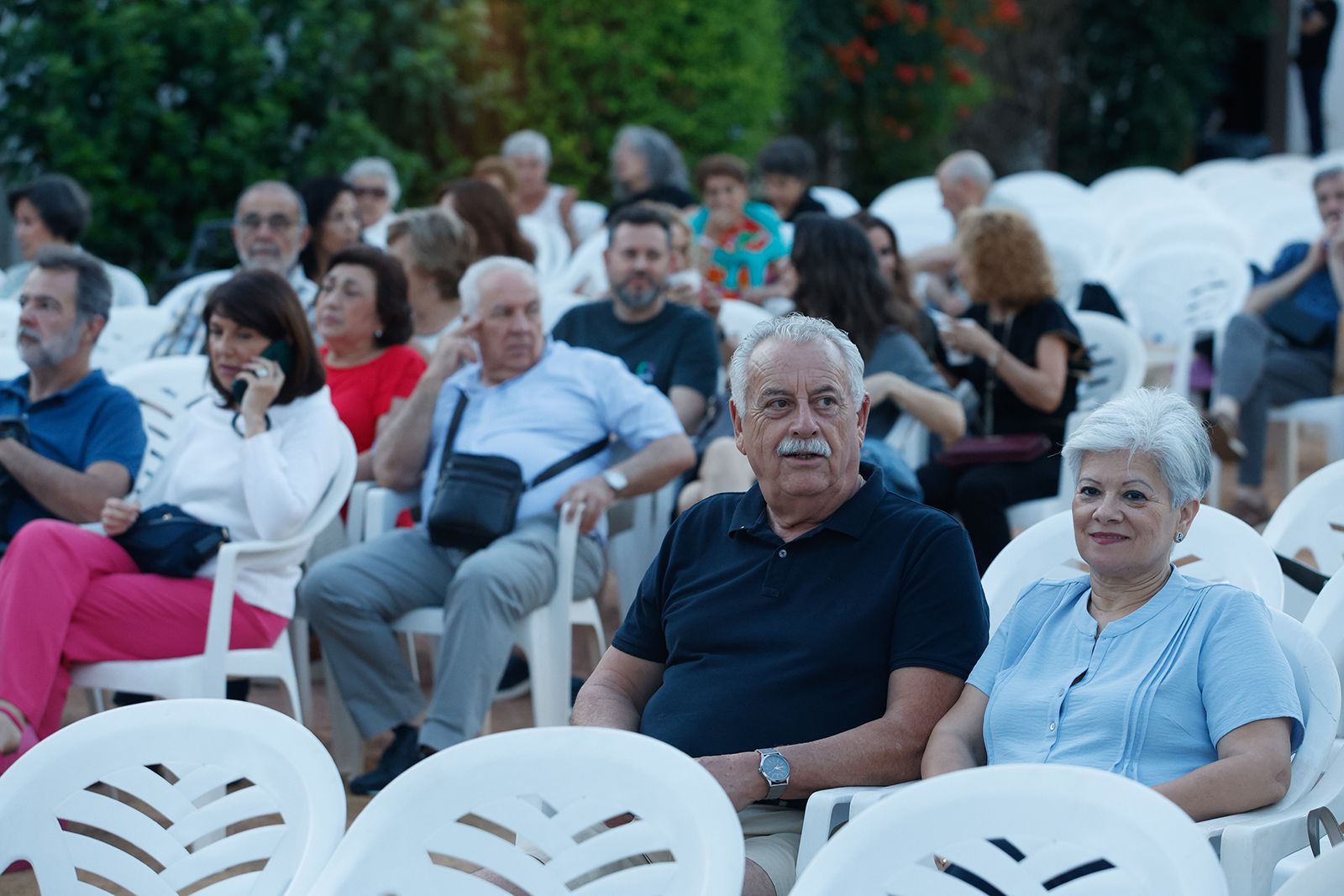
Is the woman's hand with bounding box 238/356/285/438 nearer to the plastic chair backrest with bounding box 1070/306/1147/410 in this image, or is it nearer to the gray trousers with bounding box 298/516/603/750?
the gray trousers with bounding box 298/516/603/750

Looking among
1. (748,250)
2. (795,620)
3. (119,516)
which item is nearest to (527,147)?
(748,250)

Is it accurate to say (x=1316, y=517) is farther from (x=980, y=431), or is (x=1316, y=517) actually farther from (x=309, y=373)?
(x=309, y=373)

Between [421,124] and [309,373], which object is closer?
[309,373]

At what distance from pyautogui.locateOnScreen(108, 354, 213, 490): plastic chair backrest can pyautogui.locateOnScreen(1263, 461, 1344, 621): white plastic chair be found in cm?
291

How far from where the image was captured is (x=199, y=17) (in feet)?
26.3

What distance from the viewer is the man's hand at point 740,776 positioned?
2.33 meters

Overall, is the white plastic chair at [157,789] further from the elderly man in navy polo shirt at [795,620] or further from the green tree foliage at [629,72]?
the green tree foliage at [629,72]

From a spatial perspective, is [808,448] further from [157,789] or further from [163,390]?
[163,390]

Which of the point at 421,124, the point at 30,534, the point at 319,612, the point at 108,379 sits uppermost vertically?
the point at 421,124

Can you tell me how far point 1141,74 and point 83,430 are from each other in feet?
39.9

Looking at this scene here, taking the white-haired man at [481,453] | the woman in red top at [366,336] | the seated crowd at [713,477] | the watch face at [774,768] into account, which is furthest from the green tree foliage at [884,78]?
the watch face at [774,768]

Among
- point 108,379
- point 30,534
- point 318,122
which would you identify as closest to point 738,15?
point 318,122

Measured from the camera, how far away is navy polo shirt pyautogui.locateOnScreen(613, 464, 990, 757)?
2.46 meters

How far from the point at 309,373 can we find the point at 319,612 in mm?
592
